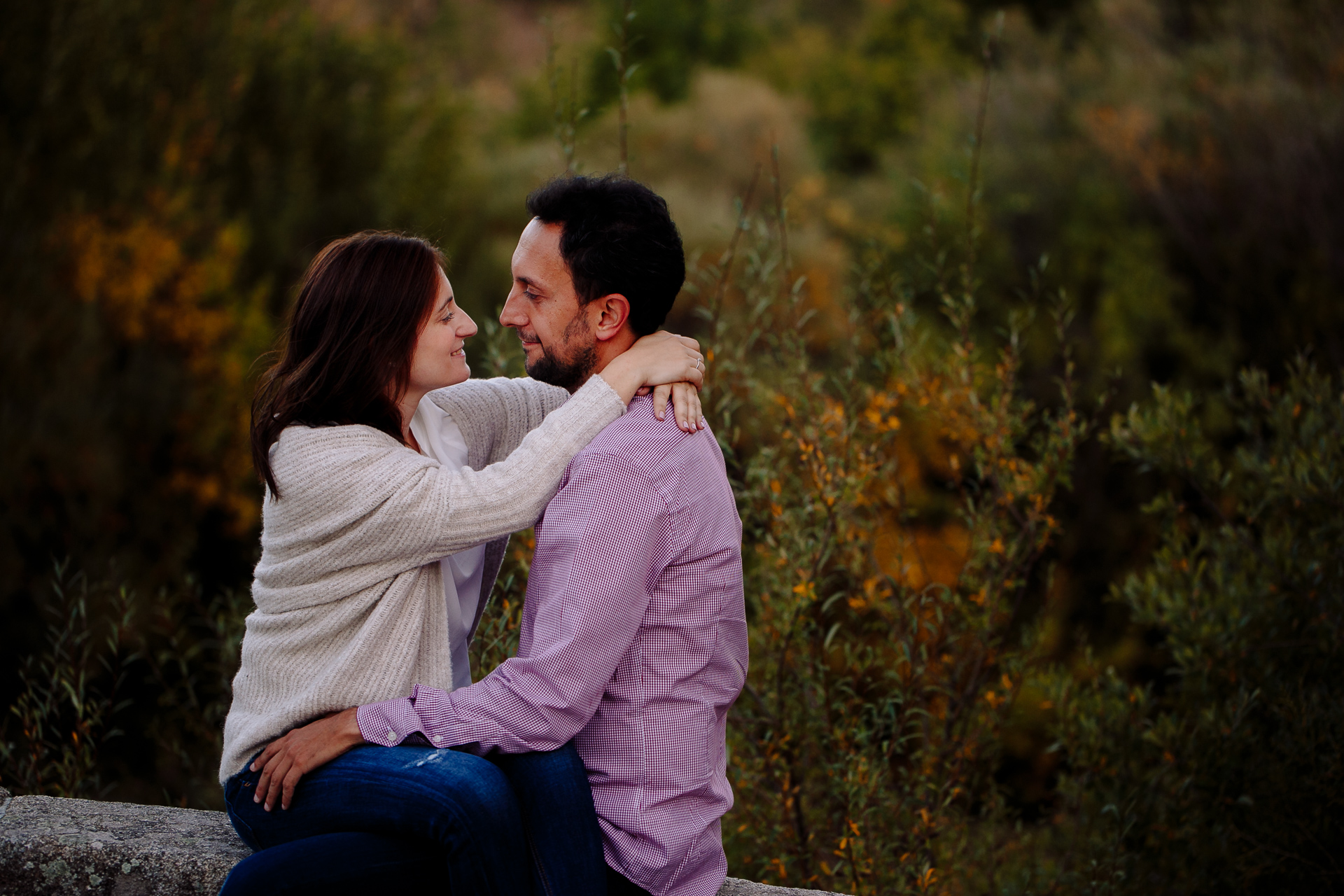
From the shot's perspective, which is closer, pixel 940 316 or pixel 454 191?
pixel 940 316

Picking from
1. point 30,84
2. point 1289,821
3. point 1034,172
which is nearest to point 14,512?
point 30,84

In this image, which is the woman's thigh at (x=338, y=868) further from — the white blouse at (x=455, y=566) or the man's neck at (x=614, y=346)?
the man's neck at (x=614, y=346)

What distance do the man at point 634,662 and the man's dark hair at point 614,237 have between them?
0.28 meters

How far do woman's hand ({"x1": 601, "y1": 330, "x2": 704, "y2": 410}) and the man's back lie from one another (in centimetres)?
10

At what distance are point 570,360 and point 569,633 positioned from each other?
70cm

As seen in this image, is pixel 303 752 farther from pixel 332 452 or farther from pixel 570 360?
pixel 570 360

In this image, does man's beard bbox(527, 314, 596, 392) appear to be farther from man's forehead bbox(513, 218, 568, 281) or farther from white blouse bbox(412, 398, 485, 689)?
white blouse bbox(412, 398, 485, 689)

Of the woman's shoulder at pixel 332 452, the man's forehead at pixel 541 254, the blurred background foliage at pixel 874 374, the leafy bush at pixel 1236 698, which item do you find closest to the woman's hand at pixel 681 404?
the man's forehead at pixel 541 254

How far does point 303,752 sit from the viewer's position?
Answer: 206 centimetres

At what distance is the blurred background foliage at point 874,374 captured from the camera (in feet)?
10.5

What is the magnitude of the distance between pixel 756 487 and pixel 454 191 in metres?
9.33

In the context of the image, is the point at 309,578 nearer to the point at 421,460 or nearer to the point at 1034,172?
the point at 421,460

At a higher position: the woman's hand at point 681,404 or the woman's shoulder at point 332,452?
the woman's hand at point 681,404

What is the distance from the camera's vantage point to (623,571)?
201 cm
